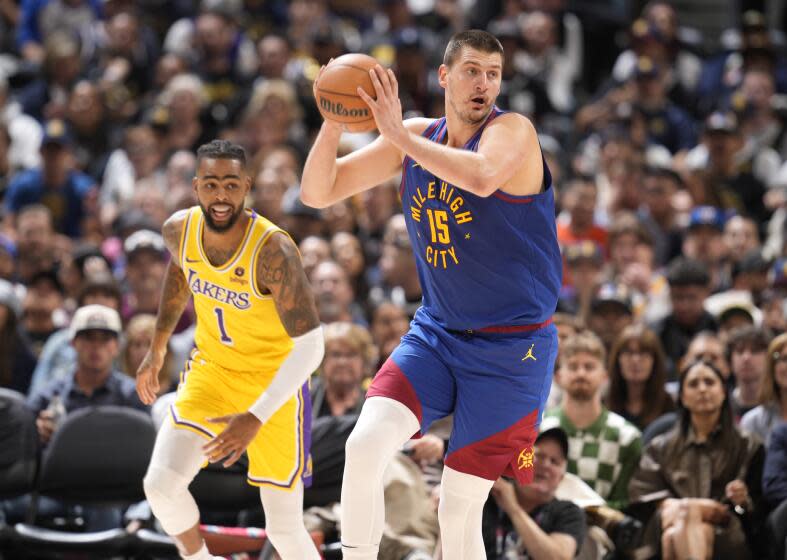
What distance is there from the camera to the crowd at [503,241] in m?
6.97

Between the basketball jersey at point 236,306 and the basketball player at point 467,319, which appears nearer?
the basketball player at point 467,319

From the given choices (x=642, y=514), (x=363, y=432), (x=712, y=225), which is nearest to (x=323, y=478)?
(x=642, y=514)

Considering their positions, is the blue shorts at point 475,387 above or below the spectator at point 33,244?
below

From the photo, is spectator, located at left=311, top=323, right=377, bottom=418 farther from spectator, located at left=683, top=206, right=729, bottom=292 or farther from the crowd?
spectator, located at left=683, top=206, right=729, bottom=292

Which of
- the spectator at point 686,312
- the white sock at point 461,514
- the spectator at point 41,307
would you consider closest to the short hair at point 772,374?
the spectator at point 686,312

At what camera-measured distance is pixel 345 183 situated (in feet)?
17.7

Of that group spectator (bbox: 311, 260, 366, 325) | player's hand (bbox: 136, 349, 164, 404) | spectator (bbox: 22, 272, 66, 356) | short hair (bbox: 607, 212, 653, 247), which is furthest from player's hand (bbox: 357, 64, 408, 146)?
short hair (bbox: 607, 212, 653, 247)

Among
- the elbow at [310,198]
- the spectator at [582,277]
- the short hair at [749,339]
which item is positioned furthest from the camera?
the spectator at [582,277]

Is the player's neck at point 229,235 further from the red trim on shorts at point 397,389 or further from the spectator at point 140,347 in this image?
the spectator at point 140,347

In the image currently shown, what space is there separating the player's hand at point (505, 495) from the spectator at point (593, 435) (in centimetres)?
76

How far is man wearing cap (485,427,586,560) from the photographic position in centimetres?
637

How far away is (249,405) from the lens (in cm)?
594

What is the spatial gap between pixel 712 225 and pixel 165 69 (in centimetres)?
571

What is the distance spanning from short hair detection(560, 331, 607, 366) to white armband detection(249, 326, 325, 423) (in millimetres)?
2113
